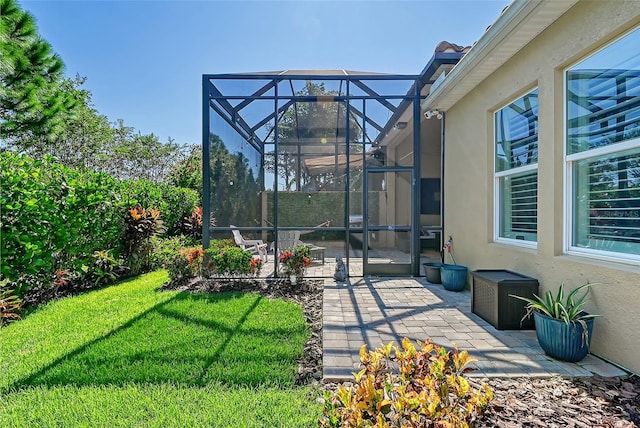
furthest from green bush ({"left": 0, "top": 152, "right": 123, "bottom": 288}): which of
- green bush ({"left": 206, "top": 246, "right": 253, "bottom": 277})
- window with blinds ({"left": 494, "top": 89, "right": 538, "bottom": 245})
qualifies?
window with blinds ({"left": 494, "top": 89, "right": 538, "bottom": 245})

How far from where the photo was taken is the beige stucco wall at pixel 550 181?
2.56 meters

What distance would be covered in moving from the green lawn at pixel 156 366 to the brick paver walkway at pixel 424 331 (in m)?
0.44

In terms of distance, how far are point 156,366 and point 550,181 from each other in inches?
176

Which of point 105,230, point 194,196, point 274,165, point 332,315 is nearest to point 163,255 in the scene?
point 105,230

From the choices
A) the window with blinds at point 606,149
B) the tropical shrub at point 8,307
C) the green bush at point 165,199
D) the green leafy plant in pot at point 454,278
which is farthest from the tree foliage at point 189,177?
the window with blinds at point 606,149

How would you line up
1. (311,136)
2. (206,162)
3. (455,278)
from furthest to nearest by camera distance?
(311,136)
(206,162)
(455,278)

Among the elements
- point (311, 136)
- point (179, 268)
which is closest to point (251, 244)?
point (179, 268)

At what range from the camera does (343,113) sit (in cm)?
627

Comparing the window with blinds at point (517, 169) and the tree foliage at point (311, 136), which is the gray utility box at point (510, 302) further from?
the tree foliage at point (311, 136)

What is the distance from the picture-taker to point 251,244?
6117 mm

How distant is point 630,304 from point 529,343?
0.97 meters

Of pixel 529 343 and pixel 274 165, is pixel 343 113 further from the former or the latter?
pixel 529 343

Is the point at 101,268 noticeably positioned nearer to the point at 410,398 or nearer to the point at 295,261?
the point at 295,261

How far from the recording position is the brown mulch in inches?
75.7
